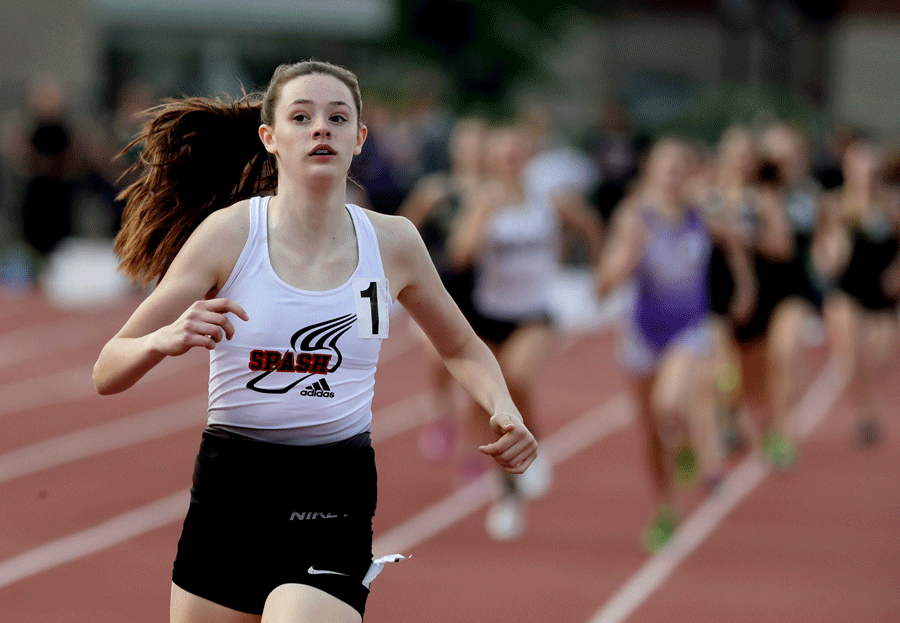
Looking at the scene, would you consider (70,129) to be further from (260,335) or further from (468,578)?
(260,335)

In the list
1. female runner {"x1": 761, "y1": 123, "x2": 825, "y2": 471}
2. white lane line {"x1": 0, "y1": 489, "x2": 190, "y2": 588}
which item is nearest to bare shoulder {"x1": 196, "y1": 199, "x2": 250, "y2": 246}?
white lane line {"x1": 0, "y1": 489, "x2": 190, "y2": 588}

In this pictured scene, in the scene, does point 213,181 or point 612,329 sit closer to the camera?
point 213,181

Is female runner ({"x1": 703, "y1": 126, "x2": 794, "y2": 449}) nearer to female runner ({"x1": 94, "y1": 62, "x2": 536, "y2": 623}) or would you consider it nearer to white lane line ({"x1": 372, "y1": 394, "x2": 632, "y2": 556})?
white lane line ({"x1": 372, "y1": 394, "x2": 632, "y2": 556})

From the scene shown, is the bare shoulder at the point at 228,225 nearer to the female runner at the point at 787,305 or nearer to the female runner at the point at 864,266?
the female runner at the point at 787,305

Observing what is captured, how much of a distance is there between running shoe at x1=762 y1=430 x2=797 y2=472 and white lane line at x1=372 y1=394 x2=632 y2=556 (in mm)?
1383

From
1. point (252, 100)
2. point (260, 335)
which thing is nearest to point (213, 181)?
point (252, 100)

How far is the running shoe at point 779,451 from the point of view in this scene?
9.53 meters

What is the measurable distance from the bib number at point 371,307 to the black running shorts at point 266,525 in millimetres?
294

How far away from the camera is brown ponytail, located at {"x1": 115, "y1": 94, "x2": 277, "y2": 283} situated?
353 centimetres

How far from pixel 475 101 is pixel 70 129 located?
13.4 m

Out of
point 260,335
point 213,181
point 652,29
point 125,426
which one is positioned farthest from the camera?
point 652,29

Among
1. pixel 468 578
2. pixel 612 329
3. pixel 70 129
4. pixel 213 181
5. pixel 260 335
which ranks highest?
pixel 213 181

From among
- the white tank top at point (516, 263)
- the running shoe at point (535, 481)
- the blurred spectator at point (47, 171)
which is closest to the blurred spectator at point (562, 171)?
the blurred spectator at point (47, 171)

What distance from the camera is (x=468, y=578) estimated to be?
684 cm
